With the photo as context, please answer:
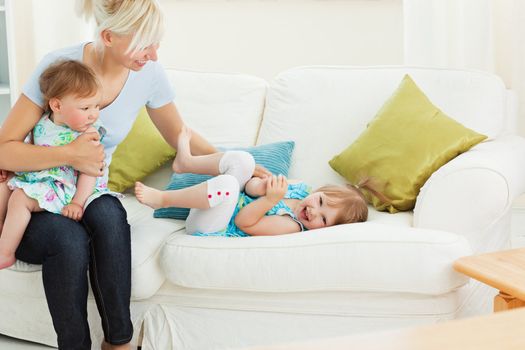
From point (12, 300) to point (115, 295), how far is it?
523 millimetres

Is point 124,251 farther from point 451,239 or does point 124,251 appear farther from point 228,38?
point 228,38

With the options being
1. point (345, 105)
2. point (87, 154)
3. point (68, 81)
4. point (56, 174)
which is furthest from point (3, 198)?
point (345, 105)

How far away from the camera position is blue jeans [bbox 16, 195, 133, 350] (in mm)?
2285

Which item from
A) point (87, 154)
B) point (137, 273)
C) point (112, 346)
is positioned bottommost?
point (112, 346)

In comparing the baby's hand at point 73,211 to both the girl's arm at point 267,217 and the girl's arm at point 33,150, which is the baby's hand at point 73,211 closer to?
the girl's arm at point 33,150

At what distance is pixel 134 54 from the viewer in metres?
2.37

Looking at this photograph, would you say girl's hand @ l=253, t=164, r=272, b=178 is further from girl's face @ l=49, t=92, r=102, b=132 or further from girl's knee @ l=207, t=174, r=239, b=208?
girl's face @ l=49, t=92, r=102, b=132

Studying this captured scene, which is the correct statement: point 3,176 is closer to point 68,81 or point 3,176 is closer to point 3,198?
point 3,198

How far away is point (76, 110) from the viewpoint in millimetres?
2346

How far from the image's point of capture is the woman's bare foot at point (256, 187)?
257 centimetres

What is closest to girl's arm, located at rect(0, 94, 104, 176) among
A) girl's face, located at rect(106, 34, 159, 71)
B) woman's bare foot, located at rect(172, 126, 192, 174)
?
girl's face, located at rect(106, 34, 159, 71)

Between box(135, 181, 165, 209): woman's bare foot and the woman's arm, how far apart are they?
0.94 feet

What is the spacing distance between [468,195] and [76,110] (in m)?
1.20

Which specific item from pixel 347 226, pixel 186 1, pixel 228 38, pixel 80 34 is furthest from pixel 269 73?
pixel 347 226
